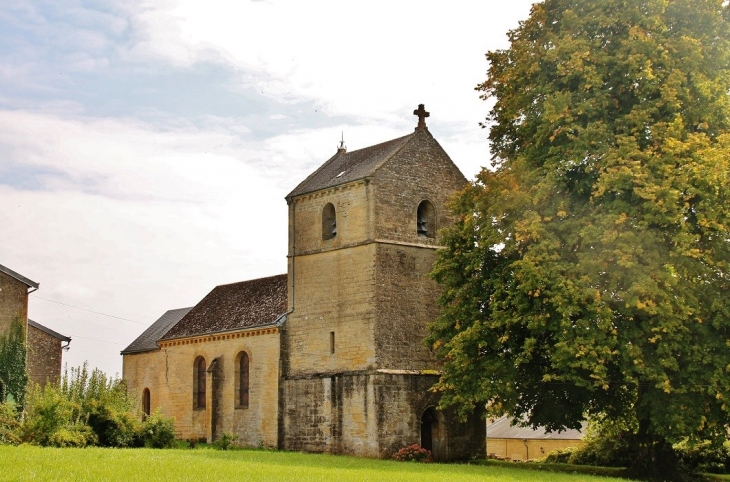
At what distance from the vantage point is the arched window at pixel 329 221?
125 feet

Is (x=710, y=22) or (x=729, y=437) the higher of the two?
(x=710, y=22)

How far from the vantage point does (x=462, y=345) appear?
29.2 m

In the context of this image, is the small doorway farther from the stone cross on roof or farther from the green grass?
the stone cross on roof

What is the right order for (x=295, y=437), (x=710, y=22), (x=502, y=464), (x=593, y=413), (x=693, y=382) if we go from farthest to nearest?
(x=295, y=437), (x=502, y=464), (x=593, y=413), (x=710, y=22), (x=693, y=382)

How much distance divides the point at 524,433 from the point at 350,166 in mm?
25116

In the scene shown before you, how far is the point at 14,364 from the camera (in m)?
35.5

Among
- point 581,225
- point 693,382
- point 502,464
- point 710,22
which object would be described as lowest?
point 502,464

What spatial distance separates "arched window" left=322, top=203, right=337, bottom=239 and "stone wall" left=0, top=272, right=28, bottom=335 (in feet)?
39.1

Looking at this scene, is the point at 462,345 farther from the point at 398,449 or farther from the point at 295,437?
the point at 295,437

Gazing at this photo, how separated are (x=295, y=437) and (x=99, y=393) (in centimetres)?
772

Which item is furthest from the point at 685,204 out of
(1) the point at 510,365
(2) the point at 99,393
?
(2) the point at 99,393

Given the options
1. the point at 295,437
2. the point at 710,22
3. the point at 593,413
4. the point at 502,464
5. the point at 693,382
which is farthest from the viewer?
the point at 295,437

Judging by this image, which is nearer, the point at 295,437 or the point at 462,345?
the point at 462,345

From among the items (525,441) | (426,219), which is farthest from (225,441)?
(525,441)
